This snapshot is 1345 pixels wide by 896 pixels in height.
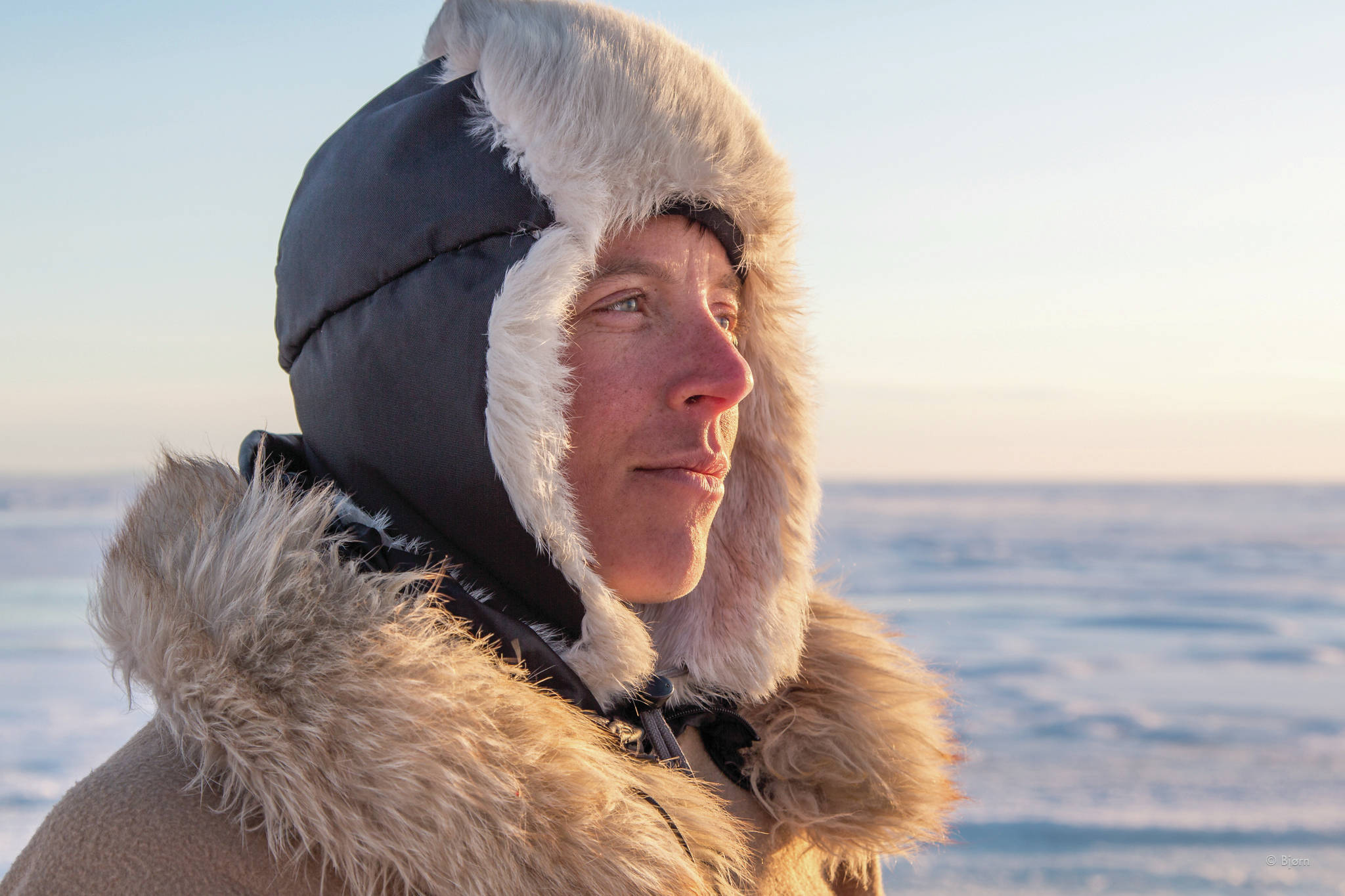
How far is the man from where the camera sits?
3.49ft

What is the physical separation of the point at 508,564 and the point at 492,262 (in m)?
0.44

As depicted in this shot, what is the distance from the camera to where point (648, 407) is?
4.93 feet

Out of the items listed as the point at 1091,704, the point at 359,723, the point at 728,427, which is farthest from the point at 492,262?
the point at 1091,704

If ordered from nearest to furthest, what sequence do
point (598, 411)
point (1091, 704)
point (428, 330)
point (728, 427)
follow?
point (428, 330)
point (598, 411)
point (728, 427)
point (1091, 704)

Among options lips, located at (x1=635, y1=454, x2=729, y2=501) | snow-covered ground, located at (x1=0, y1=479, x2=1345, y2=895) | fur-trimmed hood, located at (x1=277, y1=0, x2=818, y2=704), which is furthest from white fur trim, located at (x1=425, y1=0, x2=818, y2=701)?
snow-covered ground, located at (x1=0, y1=479, x2=1345, y2=895)

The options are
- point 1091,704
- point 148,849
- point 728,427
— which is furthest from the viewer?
point 1091,704

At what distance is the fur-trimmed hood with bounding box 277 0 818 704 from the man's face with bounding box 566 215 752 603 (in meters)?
0.05

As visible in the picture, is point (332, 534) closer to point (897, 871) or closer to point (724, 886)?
point (724, 886)

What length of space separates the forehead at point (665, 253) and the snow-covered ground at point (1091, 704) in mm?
815

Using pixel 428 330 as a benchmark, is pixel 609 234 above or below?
above

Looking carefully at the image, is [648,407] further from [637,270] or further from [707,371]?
[637,270]

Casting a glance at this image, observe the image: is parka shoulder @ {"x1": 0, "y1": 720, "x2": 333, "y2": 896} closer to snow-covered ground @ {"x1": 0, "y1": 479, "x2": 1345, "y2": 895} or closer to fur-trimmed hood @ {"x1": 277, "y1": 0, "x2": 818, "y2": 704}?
snow-covered ground @ {"x1": 0, "y1": 479, "x2": 1345, "y2": 895}

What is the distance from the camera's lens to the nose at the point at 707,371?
1511mm

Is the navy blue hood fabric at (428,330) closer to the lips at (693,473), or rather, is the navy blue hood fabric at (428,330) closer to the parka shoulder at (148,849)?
the lips at (693,473)
